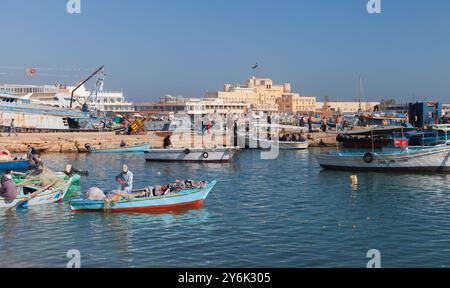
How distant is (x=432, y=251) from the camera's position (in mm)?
15562

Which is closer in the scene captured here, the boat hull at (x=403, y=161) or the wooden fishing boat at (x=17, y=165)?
the boat hull at (x=403, y=161)

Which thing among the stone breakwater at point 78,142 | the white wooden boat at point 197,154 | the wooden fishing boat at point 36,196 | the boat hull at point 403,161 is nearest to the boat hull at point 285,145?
the stone breakwater at point 78,142

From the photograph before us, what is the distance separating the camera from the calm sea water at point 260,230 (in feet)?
48.9

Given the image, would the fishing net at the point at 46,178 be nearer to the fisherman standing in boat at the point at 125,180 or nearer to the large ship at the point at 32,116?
the fisherman standing in boat at the point at 125,180

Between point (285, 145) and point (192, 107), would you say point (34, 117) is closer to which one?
point (285, 145)

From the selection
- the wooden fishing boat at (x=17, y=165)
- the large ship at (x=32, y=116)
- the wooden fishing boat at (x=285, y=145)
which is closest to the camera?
the wooden fishing boat at (x=17, y=165)

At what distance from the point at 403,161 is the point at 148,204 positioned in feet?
59.8

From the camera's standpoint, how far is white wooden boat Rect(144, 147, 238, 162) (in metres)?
38.9

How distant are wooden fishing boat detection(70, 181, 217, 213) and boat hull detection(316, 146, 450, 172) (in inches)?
592

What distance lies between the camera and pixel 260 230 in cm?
1809

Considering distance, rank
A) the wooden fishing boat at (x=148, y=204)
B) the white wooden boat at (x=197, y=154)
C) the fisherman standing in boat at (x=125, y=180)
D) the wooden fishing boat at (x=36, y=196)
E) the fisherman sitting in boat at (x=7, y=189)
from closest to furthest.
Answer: the wooden fishing boat at (x=148, y=204), the fisherman standing in boat at (x=125, y=180), the fisherman sitting in boat at (x=7, y=189), the wooden fishing boat at (x=36, y=196), the white wooden boat at (x=197, y=154)

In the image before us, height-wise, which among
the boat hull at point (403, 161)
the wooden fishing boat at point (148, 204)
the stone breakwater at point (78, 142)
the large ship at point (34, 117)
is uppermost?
the large ship at point (34, 117)
